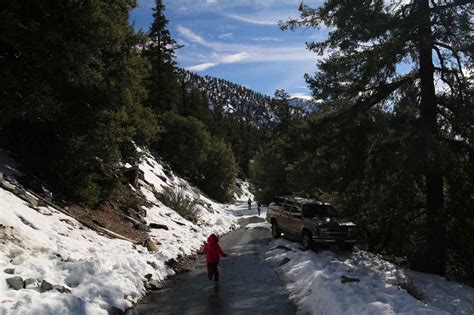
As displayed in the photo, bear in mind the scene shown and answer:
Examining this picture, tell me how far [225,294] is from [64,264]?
3.88 meters

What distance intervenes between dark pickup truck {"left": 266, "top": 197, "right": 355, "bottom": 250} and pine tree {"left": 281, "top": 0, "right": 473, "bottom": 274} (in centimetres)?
301

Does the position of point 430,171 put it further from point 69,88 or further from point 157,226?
point 69,88

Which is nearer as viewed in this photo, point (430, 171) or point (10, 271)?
point (10, 271)

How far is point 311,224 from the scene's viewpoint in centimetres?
1702

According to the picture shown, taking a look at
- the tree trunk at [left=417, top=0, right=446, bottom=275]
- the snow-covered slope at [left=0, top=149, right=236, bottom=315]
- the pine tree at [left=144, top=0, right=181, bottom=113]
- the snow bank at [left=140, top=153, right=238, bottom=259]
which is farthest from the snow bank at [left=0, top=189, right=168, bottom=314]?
the pine tree at [left=144, top=0, right=181, bottom=113]

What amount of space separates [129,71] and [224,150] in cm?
4467

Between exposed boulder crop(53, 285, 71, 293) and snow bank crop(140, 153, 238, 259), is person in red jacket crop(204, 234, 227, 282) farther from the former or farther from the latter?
exposed boulder crop(53, 285, 71, 293)

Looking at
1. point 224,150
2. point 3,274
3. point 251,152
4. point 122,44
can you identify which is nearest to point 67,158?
point 122,44

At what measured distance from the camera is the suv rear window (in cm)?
1825

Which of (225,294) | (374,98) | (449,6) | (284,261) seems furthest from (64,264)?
(449,6)

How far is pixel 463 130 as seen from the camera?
44.0 feet

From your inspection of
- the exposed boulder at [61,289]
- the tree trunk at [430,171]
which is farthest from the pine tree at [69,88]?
the tree trunk at [430,171]

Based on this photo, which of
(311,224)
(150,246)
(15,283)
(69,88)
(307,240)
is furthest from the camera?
(307,240)

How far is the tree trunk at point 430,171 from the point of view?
12711mm
